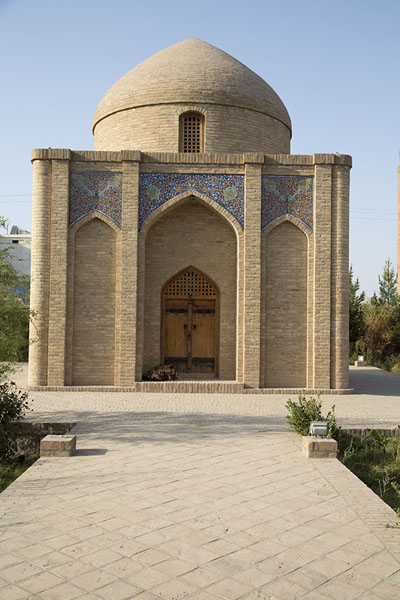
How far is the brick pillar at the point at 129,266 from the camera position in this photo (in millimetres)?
10852

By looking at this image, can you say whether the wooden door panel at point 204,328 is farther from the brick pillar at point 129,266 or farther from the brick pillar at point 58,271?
the brick pillar at point 58,271

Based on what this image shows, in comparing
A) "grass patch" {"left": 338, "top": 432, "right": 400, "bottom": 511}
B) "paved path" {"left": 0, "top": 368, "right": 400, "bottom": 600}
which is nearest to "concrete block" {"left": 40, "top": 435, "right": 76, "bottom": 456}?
"paved path" {"left": 0, "top": 368, "right": 400, "bottom": 600}

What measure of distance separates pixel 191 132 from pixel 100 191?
2.58 metres

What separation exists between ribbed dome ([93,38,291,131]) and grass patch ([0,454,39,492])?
817 centimetres

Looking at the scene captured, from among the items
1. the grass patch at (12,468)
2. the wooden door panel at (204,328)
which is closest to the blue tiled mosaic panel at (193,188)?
the wooden door panel at (204,328)

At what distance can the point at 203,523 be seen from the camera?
408 centimetres

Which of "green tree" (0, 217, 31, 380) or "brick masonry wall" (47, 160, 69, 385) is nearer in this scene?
"green tree" (0, 217, 31, 380)

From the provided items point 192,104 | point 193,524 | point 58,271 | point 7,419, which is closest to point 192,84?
point 192,104

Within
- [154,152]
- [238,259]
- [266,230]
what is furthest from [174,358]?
[154,152]

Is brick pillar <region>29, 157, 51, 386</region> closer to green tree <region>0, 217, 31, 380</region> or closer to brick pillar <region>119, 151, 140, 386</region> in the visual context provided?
brick pillar <region>119, 151, 140, 386</region>

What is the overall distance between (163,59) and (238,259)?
5.13 metres

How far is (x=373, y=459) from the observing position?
677cm

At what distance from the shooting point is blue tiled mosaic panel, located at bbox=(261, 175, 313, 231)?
11156 millimetres

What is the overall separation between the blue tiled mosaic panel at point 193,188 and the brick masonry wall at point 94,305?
0.99 m
